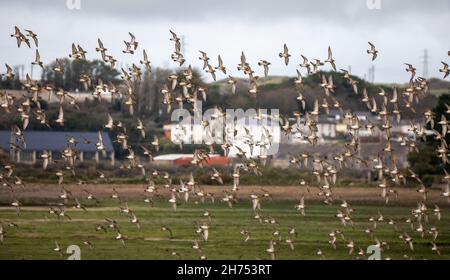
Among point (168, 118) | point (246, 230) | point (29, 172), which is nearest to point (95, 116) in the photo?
point (168, 118)

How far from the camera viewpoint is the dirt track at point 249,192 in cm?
4809

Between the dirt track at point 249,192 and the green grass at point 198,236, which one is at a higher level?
the dirt track at point 249,192

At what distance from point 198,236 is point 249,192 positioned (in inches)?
523

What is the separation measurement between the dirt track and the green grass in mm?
1489

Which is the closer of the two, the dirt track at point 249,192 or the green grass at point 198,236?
the green grass at point 198,236

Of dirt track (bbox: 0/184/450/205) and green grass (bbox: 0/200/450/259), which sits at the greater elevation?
dirt track (bbox: 0/184/450/205)

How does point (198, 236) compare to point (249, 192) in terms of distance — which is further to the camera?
point (249, 192)

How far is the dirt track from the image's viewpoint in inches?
1893

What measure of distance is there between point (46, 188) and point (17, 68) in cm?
1647

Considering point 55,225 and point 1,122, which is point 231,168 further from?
point 55,225

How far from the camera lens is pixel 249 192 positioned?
168 feet

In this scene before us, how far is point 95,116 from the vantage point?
61.7 meters

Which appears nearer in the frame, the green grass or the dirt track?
the green grass

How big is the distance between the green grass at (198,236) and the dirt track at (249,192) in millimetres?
1489
